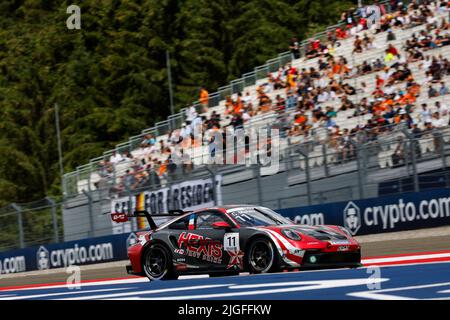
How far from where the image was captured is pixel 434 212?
19.3m

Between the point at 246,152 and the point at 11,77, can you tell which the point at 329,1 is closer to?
the point at 11,77

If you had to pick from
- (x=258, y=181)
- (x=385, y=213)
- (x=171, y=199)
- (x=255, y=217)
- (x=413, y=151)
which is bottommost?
(x=385, y=213)

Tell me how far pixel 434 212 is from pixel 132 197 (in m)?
9.56

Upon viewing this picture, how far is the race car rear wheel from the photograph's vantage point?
13089 mm

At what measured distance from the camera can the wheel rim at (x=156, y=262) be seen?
14.7m

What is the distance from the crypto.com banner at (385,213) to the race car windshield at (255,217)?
595 cm

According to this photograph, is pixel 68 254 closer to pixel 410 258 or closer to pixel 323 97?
pixel 323 97

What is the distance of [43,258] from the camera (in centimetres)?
2762

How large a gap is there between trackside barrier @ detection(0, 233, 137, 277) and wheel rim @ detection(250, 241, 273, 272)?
442 inches

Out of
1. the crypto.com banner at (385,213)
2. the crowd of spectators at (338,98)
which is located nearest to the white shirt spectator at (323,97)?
the crowd of spectators at (338,98)

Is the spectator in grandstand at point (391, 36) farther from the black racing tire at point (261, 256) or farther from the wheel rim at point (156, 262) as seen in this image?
the black racing tire at point (261, 256)

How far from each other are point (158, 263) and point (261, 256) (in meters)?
2.14

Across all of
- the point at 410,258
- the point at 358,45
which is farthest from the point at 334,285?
the point at 358,45
